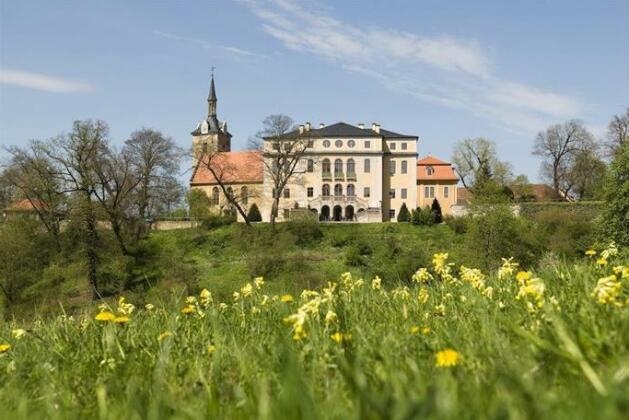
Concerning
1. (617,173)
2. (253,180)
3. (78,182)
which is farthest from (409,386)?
(253,180)

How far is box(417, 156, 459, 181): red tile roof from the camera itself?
9062cm

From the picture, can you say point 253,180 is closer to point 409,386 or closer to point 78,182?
point 78,182

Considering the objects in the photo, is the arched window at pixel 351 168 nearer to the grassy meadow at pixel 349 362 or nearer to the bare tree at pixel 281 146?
the bare tree at pixel 281 146

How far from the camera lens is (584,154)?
8469cm

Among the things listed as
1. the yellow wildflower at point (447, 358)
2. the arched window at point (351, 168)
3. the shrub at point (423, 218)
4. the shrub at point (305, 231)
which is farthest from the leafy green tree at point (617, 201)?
the arched window at point (351, 168)

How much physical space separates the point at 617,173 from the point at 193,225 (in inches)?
1910

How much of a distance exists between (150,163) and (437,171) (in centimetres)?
4689

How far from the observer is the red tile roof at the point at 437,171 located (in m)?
90.6

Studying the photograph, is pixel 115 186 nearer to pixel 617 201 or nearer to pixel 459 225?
pixel 459 225

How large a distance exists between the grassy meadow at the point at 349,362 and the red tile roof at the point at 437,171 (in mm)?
88067

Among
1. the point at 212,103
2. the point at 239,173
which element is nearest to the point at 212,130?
the point at 212,103

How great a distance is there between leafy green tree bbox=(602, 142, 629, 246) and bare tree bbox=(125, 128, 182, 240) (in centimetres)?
4112

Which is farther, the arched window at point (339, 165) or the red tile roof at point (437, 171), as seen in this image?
the red tile roof at point (437, 171)

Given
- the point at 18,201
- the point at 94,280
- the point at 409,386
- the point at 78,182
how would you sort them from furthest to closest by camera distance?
1. the point at 18,201
2. the point at 78,182
3. the point at 94,280
4. the point at 409,386
